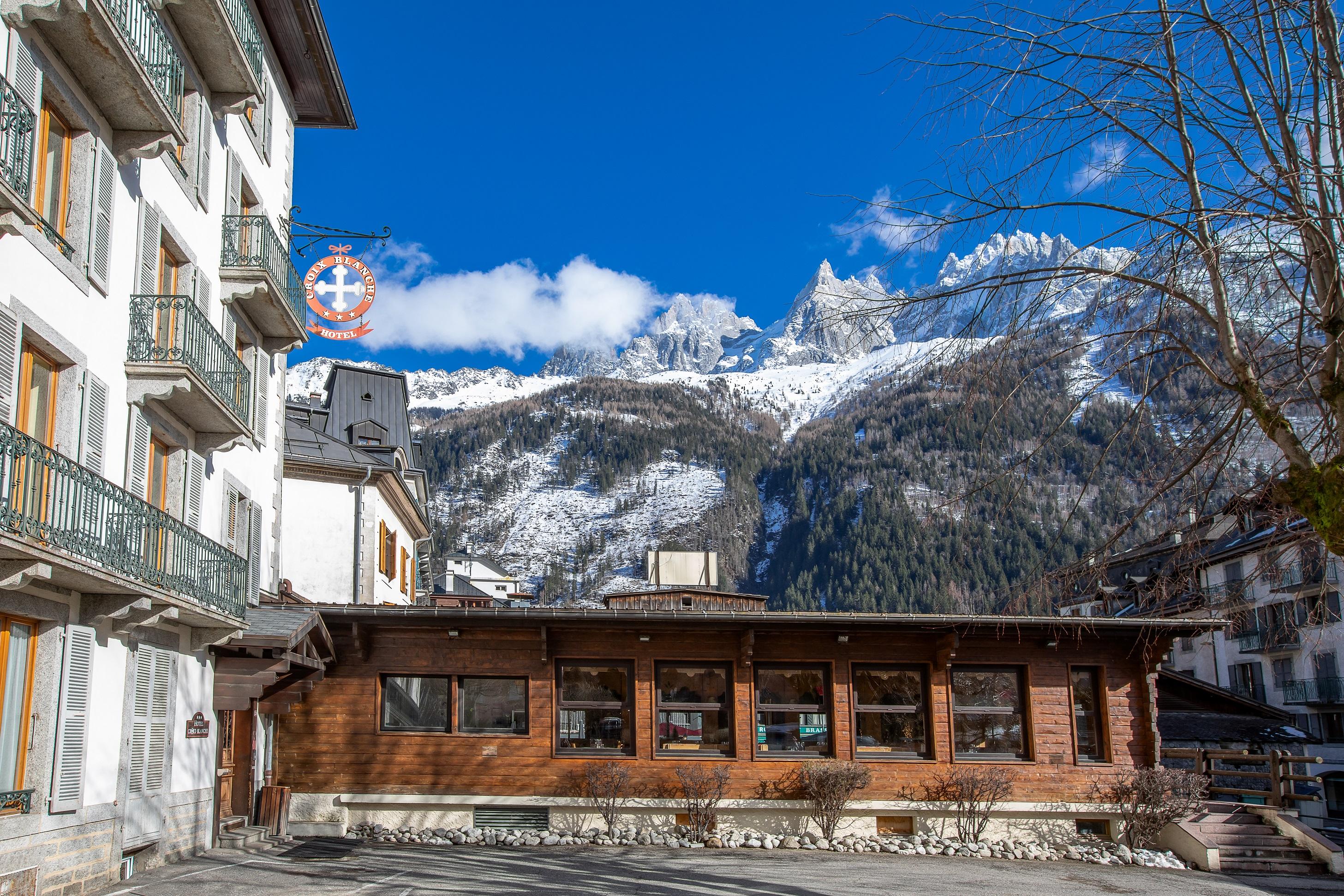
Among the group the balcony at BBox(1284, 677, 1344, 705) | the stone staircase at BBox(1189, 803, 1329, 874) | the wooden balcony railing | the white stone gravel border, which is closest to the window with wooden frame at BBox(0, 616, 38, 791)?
the white stone gravel border

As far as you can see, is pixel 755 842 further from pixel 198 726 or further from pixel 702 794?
pixel 198 726

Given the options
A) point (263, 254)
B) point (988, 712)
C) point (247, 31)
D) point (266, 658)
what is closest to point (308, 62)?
point (247, 31)

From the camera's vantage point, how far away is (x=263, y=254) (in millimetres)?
17875

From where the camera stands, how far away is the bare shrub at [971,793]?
19141 millimetres

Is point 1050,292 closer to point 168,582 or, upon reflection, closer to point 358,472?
point 168,582

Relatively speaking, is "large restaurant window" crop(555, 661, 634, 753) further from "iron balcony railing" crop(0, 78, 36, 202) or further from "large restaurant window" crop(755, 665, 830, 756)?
"iron balcony railing" crop(0, 78, 36, 202)

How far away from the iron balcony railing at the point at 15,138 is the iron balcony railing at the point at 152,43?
2.03 m

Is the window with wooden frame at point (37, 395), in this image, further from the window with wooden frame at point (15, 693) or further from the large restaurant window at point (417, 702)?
the large restaurant window at point (417, 702)

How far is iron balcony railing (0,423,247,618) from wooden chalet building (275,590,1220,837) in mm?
4394

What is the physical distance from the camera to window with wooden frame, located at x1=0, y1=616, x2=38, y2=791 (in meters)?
10.2

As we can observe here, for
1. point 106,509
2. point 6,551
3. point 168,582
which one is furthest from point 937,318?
point 168,582

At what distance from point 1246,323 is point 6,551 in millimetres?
10004

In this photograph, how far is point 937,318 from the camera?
7.93 metres

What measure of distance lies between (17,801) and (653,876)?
7748mm
